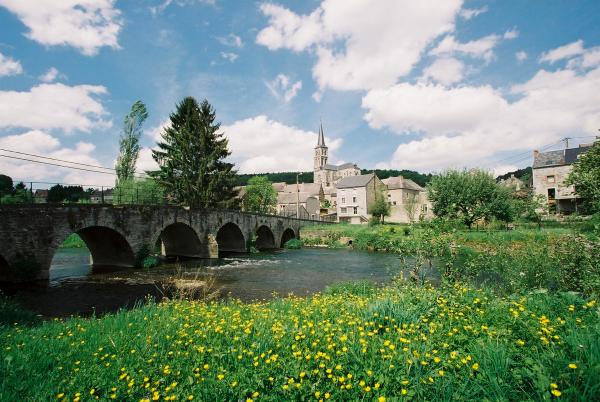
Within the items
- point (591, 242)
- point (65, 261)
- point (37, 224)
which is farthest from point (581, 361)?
point (65, 261)

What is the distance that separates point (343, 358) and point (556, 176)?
171 ft

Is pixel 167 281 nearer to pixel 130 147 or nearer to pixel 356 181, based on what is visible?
pixel 130 147

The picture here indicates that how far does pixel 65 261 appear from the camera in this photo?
2588cm

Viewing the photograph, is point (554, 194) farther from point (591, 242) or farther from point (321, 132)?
point (321, 132)

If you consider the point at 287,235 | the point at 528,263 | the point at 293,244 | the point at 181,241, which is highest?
the point at 528,263

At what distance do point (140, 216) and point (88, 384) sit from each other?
1955cm

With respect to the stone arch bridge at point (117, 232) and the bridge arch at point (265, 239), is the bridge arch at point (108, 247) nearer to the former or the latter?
the stone arch bridge at point (117, 232)

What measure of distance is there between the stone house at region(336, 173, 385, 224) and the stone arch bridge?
26627 millimetres

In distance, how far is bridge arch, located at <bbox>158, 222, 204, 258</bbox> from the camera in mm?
27516

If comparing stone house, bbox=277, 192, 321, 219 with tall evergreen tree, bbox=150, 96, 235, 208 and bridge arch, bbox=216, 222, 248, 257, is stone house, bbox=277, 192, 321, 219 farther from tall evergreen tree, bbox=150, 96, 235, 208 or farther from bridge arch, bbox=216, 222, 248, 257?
bridge arch, bbox=216, 222, 248, 257

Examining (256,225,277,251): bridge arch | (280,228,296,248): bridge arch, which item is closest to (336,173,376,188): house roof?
(280,228,296,248): bridge arch

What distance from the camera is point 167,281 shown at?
1670cm

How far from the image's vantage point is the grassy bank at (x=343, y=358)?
3465 millimetres

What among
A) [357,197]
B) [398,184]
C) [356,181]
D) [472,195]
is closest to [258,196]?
[357,197]
